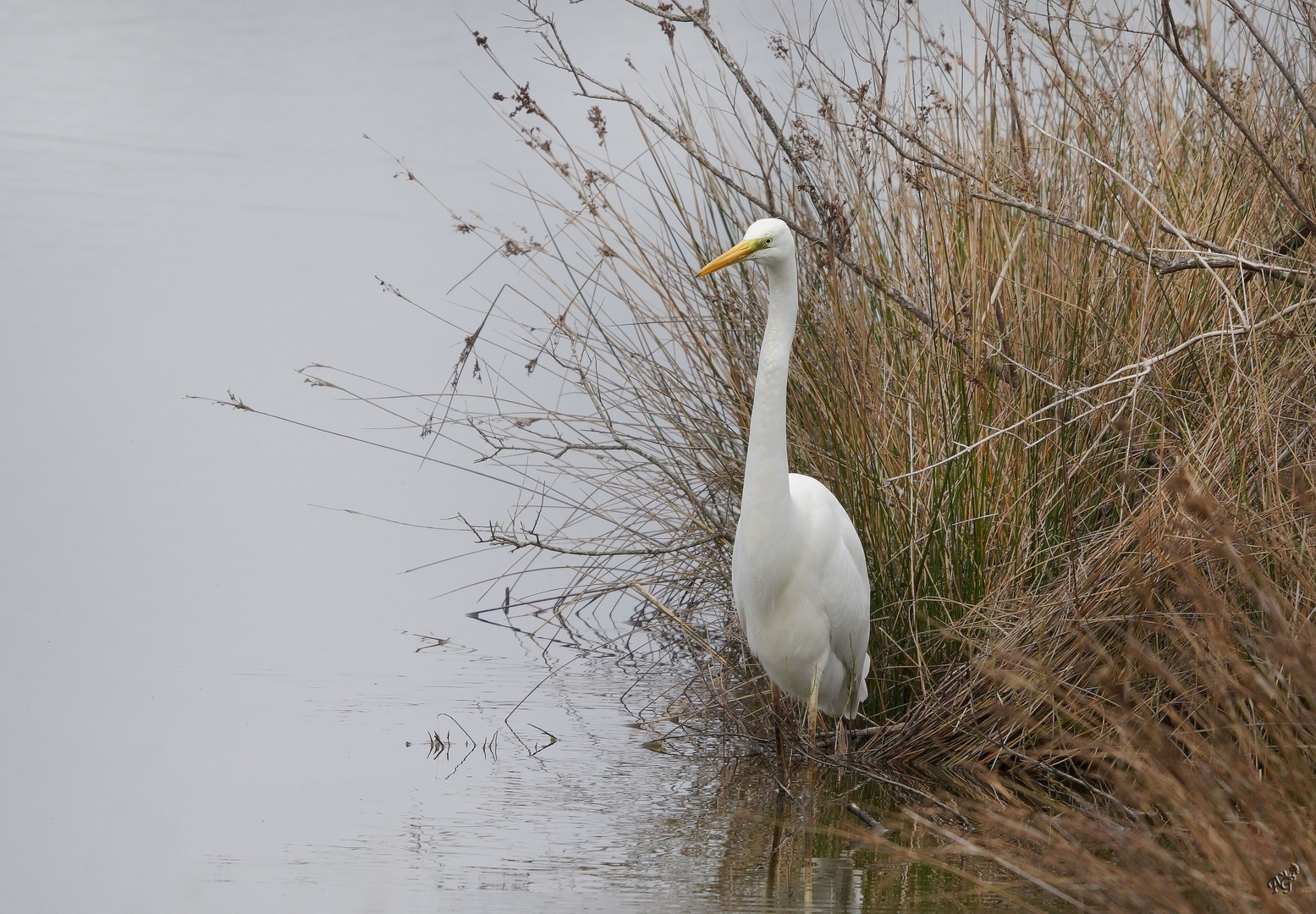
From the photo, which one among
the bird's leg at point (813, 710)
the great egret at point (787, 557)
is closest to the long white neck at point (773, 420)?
the great egret at point (787, 557)

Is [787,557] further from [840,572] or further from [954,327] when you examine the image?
[954,327]

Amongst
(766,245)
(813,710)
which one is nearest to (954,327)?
(766,245)

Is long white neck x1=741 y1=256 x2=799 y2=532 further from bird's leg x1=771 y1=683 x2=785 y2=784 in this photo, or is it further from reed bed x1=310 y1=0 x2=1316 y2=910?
bird's leg x1=771 y1=683 x2=785 y2=784

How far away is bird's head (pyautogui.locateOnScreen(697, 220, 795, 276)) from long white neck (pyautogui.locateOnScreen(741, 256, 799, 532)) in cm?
3

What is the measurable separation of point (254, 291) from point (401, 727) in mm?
4421

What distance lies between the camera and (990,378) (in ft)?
12.9

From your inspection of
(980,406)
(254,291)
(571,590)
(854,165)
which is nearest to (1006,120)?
(854,165)

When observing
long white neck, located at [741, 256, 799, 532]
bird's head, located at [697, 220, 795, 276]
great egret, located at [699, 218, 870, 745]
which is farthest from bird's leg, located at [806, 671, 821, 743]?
bird's head, located at [697, 220, 795, 276]

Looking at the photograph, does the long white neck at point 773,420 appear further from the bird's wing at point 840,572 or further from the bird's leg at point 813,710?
the bird's leg at point 813,710

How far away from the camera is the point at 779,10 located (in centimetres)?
480

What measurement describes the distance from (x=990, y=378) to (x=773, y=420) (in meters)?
0.67

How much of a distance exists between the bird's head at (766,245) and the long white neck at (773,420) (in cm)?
3

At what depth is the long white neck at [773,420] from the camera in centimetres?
361

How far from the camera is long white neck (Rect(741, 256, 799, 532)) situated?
142 inches
